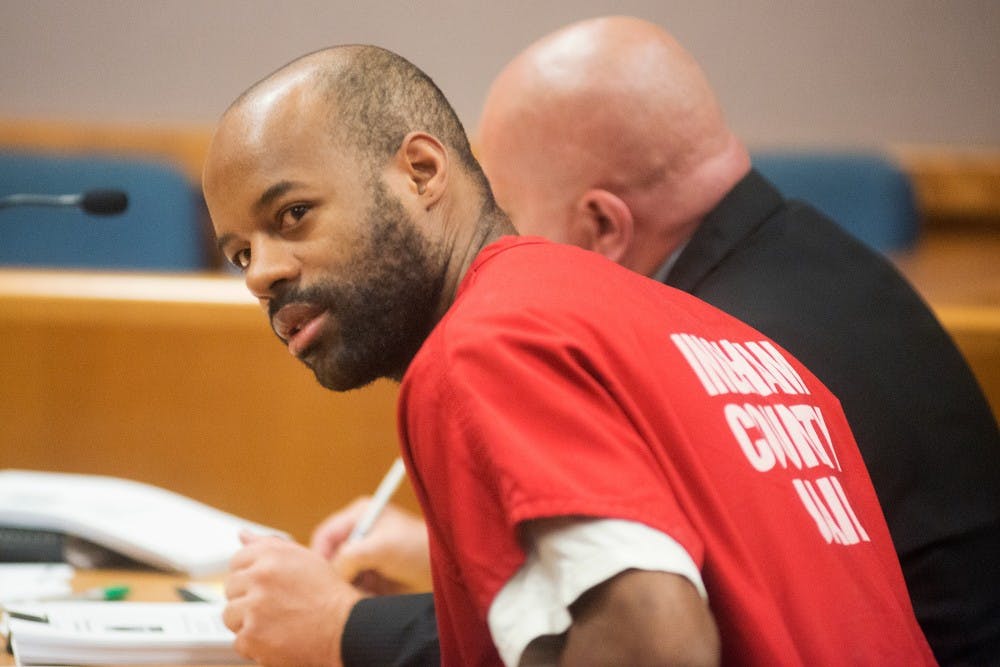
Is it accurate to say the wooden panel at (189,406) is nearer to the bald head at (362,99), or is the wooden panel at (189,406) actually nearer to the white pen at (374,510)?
the white pen at (374,510)

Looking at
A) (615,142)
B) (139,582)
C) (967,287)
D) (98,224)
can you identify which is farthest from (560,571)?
(98,224)

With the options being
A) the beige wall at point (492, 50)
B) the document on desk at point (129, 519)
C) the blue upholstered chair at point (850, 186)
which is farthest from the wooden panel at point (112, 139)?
the document on desk at point (129, 519)

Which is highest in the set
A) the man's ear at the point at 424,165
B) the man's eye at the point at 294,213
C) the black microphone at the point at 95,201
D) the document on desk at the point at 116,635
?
the man's ear at the point at 424,165

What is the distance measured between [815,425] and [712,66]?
2573 millimetres

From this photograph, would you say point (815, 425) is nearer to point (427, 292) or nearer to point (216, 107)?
point (427, 292)

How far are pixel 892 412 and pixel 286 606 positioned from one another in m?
0.64

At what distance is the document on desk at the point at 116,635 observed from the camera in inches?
40.8

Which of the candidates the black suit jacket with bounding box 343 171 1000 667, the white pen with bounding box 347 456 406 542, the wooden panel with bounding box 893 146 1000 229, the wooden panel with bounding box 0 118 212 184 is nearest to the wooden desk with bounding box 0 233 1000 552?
the white pen with bounding box 347 456 406 542

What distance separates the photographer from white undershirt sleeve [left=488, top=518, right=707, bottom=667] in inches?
25.2

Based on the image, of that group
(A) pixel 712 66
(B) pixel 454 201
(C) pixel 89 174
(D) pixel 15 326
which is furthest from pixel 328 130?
(A) pixel 712 66

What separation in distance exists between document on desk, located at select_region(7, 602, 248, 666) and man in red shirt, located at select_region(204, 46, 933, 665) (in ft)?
0.12

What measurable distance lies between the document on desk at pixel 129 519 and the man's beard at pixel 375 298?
19.5 inches

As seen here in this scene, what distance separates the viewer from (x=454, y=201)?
98 cm

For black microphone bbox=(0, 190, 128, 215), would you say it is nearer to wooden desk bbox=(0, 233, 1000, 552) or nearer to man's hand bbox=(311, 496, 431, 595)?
wooden desk bbox=(0, 233, 1000, 552)
